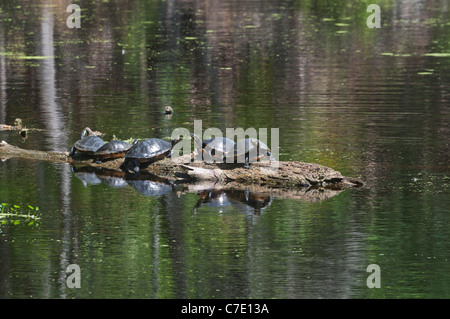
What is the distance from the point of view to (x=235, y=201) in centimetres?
1451

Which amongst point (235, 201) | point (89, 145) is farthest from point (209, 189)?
point (89, 145)

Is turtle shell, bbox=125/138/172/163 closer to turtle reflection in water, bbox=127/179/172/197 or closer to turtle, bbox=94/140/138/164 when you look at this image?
turtle, bbox=94/140/138/164

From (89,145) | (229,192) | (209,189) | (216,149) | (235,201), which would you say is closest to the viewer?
(235,201)

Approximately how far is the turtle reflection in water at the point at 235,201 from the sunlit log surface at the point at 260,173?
490mm

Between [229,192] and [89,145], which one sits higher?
[89,145]

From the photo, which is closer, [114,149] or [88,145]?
[114,149]

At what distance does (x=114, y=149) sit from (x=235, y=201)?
3.39m

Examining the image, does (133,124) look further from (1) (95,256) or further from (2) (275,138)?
(1) (95,256)

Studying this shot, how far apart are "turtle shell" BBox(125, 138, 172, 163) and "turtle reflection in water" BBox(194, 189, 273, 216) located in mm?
1644

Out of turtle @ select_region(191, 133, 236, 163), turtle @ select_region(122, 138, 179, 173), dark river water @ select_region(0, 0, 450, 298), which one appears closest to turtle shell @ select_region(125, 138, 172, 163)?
turtle @ select_region(122, 138, 179, 173)

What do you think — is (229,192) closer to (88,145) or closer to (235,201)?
(235,201)

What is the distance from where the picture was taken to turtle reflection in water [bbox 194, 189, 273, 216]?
1404 cm

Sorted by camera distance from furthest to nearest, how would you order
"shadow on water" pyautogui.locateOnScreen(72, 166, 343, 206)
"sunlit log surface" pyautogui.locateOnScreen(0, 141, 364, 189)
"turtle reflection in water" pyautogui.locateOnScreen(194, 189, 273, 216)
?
"sunlit log surface" pyautogui.locateOnScreen(0, 141, 364, 189)
"shadow on water" pyautogui.locateOnScreen(72, 166, 343, 206)
"turtle reflection in water" pyautogui.locateOnScreen(194, 189, 273, 216)

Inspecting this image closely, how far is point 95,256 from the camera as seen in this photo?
11.8 metres
